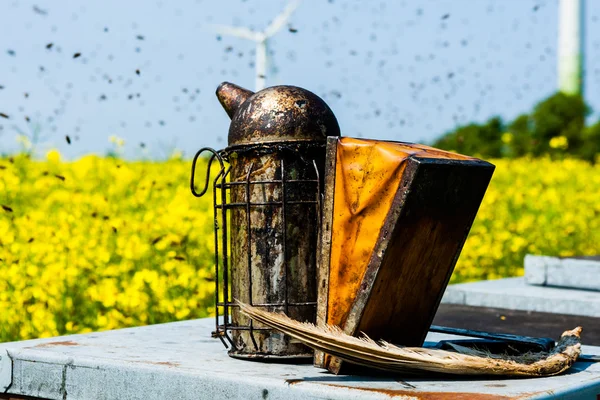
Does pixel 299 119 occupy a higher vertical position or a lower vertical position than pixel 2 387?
higher

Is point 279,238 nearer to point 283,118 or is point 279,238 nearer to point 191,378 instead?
point 283,118

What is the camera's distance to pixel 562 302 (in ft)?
21.7

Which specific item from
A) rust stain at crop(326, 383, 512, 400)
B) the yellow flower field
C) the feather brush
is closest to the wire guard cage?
the feather brush

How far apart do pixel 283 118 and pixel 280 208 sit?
0.36m

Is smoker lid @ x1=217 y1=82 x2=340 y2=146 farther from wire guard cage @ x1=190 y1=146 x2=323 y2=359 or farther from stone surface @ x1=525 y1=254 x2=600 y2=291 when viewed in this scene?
stone surface @ x1=525 y1=254 x2=600 y2=291

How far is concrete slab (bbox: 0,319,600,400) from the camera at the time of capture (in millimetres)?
2990

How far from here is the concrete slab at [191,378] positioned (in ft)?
9.81

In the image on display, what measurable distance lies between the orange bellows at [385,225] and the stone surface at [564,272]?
3953mm

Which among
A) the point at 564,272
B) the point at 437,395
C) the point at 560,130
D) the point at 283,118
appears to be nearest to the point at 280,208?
the point at 283,118

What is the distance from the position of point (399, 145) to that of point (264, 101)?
596 millimetres

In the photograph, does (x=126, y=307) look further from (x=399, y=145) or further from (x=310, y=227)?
(x=399, y=145)

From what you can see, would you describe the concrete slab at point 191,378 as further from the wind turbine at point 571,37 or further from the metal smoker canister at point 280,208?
the wind turbine at point 571,37

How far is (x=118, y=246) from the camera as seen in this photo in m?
6.96

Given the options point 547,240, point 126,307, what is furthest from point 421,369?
point 547,240
